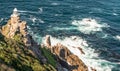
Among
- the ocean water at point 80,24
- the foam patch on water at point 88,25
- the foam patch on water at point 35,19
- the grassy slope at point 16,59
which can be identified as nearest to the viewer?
the grassy slope at point 16,59

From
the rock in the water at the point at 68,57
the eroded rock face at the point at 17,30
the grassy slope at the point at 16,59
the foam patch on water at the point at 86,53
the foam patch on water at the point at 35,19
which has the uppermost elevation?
the grassy slope at the point at 16,59

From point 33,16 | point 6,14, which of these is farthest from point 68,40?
point 6,14

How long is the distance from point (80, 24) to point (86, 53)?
2218cm

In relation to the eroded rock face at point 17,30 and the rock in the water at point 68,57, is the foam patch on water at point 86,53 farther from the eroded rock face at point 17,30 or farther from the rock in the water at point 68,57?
the eroded rock face at point 17,30

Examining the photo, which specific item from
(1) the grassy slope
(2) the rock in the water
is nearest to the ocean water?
(2) the rock in the water

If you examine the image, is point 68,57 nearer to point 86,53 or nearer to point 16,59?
point 86,53

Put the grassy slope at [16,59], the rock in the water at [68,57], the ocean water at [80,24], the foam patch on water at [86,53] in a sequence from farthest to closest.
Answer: the ocean water at [80,24], the foam patch on water at [86,53], the rock in the water at [68,57], the grassy slope at [16,59]

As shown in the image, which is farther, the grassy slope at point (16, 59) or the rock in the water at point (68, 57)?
the rock in the water at point (68, 57)

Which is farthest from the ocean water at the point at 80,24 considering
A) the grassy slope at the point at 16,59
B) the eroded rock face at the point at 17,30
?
the grassy slope at the point at 16,59

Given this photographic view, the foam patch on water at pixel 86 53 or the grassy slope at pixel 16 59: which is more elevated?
the grassy slope at pixel 16 59

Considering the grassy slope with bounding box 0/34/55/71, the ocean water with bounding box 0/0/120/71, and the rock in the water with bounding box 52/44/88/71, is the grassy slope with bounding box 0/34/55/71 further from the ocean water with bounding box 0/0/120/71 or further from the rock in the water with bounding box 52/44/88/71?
the ocean water with bounding box 0/0/120/71

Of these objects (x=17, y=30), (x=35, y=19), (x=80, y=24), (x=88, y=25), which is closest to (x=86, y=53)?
(x=88, y=25)

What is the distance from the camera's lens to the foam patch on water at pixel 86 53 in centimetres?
7335

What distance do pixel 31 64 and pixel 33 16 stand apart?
67.6 metres
